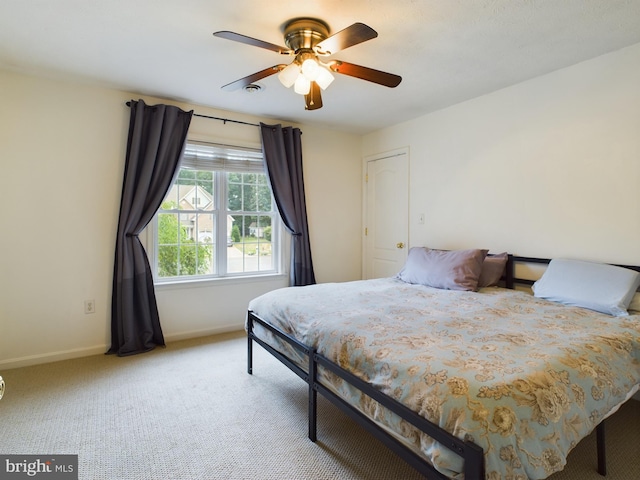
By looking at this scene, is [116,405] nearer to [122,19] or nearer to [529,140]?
[122,19]

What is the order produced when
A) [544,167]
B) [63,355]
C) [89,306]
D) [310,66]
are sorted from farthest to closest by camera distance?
[89,306] → [63,355] → [544,167] → [310,66]

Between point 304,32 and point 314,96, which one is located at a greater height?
point 304,32

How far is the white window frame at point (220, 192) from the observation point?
11.5 feet

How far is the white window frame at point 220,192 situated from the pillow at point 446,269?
164cm

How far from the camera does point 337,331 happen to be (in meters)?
1.83

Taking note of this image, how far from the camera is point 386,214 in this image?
432 cm

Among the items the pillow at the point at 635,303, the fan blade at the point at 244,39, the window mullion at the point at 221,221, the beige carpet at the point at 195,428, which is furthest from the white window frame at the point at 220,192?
the pillow at the point at 635,303

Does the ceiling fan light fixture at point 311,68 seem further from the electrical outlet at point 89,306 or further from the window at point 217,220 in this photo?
the electrical outlet at point 89,306

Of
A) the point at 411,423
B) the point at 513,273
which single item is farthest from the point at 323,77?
the point at 513,273

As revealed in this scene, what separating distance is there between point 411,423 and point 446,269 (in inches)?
72.7

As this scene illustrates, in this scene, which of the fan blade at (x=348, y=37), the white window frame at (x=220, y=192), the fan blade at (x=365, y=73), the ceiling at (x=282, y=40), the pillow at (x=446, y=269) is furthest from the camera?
the white window frame at (x=220, y=192)

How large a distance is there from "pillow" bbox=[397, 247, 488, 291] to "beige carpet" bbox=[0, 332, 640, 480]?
1214 millimetres

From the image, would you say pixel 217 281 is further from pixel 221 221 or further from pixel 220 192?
pixel 220 192

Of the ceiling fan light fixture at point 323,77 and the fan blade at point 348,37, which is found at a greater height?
the fan blade at point 348,37
